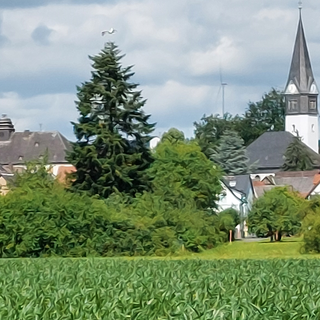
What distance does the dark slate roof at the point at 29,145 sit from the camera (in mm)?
133625

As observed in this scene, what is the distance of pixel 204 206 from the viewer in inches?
3002

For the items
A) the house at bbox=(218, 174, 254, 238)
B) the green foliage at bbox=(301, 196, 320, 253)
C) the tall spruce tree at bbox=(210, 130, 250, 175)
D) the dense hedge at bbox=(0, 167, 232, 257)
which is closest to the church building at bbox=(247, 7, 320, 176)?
the tall spruce tree at bbox=(210, 130, 250, 175)

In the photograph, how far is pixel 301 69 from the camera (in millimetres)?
173125

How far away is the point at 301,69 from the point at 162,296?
16077cm

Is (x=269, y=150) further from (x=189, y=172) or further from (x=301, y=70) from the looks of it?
(x=189, y=172)

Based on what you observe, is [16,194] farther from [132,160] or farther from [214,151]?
[214,151]

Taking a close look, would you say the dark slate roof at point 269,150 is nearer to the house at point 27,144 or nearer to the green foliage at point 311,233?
the house at point 27,144

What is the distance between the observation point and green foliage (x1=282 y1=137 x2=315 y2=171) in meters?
147

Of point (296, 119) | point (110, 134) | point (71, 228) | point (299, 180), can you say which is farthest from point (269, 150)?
point (71, 228)

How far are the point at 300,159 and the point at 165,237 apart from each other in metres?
101

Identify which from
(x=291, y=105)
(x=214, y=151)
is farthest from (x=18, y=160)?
(x=291, y=105)

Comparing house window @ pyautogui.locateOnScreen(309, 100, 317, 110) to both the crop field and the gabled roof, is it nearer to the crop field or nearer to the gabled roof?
the gabled roof

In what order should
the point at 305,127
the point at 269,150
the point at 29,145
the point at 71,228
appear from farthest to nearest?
the point at 305,127
the point at 269,150
the point at 29,145
the point at 71,228

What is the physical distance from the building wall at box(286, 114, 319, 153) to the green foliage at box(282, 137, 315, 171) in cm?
2388
